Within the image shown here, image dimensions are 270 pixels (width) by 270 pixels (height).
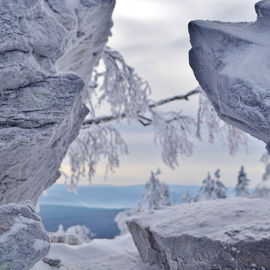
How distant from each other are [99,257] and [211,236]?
2.07 metres

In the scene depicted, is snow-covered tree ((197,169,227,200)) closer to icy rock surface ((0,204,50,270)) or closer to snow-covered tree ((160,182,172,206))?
snow-covered tree ((160,182,172,206))

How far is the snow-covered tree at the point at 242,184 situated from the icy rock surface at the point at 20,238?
13.9 meters

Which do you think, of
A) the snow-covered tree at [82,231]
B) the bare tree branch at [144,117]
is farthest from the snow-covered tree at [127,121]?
the snow-covered tree at [82,231]

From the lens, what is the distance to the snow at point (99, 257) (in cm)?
385

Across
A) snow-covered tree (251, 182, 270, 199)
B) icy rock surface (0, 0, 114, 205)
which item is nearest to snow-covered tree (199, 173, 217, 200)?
Result: snow-covered tree (251, 182, 270, 199)

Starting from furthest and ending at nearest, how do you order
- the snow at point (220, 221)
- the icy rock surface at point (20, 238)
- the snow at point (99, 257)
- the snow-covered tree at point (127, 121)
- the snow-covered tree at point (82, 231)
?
1. the snow-covered tree at point (82, 231)
2. the snow-covered tree at point (127, 121)
3. the snow at point (99, 257)
4. the snow at point (220, 221)
5. the icy rock surface at point (20, 238)

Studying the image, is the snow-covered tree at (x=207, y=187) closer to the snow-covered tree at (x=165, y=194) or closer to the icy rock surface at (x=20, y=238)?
the snow-covered tree at (x=165, y=194)

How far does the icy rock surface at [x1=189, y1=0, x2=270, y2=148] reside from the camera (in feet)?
7.58

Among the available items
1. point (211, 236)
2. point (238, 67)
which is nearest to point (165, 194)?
point (211, 236)

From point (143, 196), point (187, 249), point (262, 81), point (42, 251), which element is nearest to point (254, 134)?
point (262, 81)

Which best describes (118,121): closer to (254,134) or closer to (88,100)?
(88,100)

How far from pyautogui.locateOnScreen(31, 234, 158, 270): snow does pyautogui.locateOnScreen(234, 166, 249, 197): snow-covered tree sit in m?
11.3

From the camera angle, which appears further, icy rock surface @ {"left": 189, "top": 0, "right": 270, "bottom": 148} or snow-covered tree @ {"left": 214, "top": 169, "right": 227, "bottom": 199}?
snow-covered tree @ {"left": 214, "top": 169, "right": 227, "bottom": 199}

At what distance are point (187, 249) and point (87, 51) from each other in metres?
2.89
